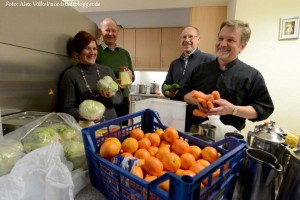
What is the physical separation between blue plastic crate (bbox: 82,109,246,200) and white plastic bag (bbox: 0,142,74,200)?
0.09m

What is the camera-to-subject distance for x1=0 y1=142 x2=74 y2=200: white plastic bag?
490mm

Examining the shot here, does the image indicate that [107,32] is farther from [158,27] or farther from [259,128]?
[158,27]

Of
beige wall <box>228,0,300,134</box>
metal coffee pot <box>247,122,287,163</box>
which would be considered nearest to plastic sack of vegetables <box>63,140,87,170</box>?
metal coffee pot <box>247,122,287,163</box>

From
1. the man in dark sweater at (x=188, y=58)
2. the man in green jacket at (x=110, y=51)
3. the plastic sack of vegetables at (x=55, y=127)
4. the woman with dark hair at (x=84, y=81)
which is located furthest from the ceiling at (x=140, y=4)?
the plastic sack of vegetables at (x=55, y=127)

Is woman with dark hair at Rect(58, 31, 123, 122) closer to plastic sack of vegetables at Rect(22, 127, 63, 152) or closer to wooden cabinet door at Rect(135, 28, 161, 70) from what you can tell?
plastic sack of vegetables at Rect(22, 127, 63, 152)

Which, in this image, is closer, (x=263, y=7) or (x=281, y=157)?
(x=281, y=157)

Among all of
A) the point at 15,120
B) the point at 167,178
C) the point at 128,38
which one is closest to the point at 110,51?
the point at 15,120

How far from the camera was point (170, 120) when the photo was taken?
1085 mm

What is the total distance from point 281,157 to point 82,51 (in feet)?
4.73

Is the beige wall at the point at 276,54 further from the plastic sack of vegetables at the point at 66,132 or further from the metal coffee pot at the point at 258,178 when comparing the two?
the plastic sack of vegetables at the point at 66,132

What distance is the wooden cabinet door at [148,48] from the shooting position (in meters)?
4.34

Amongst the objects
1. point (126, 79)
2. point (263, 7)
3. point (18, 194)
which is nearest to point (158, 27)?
point (263, 7)

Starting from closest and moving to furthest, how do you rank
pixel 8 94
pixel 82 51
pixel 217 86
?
pixel 8 94, pixel 217 86, pixel 82 51

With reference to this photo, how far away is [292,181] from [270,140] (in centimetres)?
16
